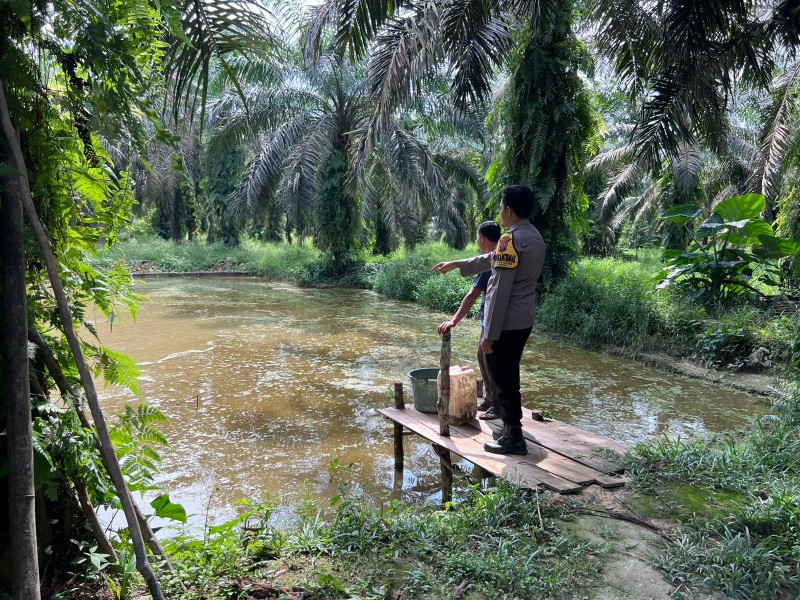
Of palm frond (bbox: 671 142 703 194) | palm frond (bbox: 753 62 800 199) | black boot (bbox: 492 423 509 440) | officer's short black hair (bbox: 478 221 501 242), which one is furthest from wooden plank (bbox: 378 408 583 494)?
palm frond (bbox: 671 142 703 194)

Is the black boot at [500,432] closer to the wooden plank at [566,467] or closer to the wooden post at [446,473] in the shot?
the wooden plank at [566,467]

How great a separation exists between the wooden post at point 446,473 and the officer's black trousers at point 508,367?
26.6 inches

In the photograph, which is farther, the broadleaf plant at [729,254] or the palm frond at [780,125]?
the palm frond at [780,125]

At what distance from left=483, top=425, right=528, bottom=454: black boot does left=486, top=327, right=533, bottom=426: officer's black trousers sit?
0.10m

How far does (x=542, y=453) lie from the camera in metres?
4.37

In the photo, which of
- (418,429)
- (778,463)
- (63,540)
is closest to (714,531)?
(778,463)

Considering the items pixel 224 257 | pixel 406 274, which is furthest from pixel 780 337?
pixel 224 257

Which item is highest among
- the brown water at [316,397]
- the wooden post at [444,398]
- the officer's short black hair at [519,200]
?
the officer's short black hair at [519,200]

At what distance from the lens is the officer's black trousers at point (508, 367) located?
4.17 m

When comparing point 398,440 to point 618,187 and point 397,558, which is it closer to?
point 397,558

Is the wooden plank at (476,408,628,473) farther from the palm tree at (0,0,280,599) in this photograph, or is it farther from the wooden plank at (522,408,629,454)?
the palm tree at (0,0,280,599)

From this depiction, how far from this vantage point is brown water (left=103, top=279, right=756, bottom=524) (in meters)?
5.18

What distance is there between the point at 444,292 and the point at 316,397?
301 inches

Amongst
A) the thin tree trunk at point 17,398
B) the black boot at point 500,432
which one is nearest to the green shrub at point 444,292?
the black boot at point 500,432
